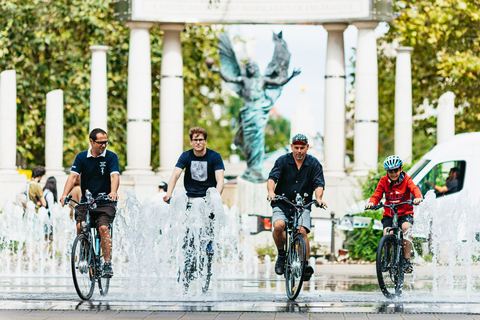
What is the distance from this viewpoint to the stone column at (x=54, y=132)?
24078 millimetres

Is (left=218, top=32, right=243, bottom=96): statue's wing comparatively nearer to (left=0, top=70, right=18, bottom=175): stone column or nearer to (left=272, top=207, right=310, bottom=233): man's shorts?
(left=0, top=70, right=18, bottom=175): stone column

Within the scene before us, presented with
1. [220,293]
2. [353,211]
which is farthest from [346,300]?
[353,211]

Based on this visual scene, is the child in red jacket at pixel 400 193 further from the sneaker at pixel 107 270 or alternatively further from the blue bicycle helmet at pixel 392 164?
the sneaker at pixel 107 270

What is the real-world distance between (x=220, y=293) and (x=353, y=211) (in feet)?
22.6

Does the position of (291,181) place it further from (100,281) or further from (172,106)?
(172,106)

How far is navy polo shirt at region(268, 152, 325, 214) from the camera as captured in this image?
1078cm

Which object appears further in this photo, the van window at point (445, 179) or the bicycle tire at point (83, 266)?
the van window at point (445, 179)

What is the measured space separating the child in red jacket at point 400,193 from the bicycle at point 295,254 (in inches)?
37.6

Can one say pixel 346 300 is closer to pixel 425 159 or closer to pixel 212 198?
pixel 212 198

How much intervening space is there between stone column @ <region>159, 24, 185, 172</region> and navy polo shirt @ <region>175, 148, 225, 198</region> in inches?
497

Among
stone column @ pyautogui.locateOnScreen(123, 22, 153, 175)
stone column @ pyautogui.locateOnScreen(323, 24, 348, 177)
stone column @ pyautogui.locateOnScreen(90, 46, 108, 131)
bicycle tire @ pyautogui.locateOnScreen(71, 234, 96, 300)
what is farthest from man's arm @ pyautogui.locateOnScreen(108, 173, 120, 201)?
stone column @ pyautogui.locateOnScreen(90, 46, 108, 131)

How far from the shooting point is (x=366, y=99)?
2284 centimetres

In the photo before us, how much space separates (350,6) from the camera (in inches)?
890

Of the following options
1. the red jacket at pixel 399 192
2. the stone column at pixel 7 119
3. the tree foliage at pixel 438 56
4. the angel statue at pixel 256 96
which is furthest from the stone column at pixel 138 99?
the red jacket at pixel 399 192
